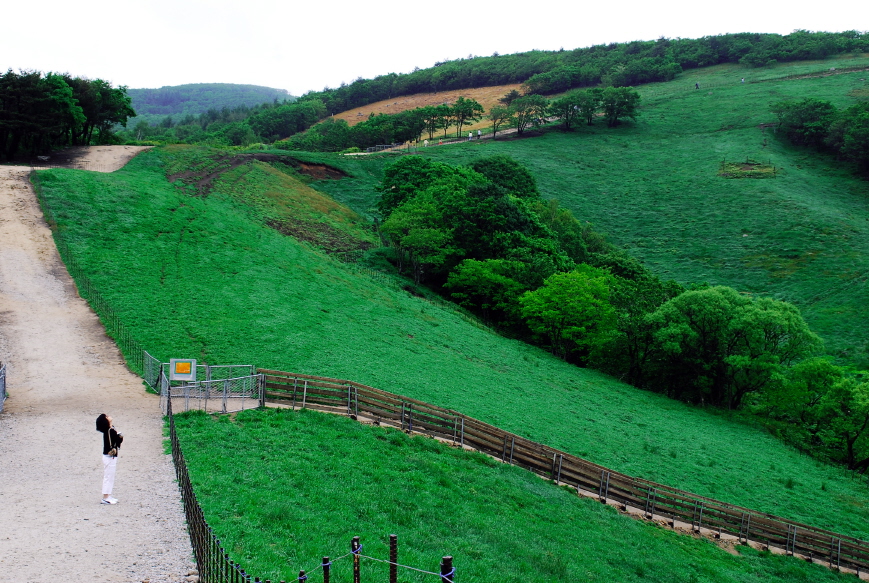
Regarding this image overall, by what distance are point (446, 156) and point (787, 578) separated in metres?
82.0

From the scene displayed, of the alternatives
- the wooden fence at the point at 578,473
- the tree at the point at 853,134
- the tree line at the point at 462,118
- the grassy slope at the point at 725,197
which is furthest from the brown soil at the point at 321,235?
the tree at the point at 853,134

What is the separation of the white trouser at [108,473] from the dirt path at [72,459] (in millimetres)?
353

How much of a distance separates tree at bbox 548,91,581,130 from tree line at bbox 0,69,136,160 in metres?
→ 76.3

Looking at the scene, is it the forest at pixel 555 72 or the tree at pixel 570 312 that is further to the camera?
the forest at pixel 555 72

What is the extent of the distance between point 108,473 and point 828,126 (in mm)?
112010

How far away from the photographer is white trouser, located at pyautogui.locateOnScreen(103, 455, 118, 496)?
482 inches

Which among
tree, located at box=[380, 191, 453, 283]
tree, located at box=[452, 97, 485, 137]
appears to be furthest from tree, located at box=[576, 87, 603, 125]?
tree, located at box=[380, 191, 453, 283]

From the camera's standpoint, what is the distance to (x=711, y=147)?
3959 inches

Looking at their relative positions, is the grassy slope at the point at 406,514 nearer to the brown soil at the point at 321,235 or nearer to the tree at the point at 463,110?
the brown soil at the point at 321,235

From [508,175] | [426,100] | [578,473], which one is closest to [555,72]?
[426,100]

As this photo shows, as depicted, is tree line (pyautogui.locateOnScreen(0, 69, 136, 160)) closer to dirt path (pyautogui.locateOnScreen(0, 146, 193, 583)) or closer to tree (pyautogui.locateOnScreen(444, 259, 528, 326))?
dirt path (pyautogui.locateOnScreen(0, 146, 193, 583))

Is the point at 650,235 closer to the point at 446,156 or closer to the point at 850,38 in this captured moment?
the point at 446,156

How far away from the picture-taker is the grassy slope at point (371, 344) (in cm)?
2673

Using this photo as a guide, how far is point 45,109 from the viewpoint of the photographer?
5694 cm
